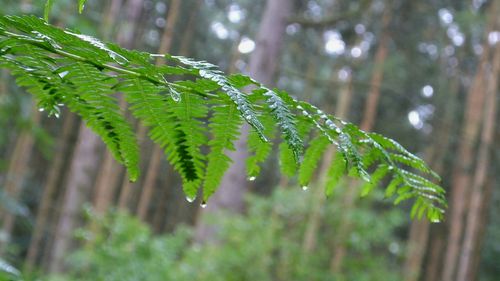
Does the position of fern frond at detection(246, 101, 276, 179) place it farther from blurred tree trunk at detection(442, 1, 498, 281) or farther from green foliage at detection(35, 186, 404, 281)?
blurred tree trunk at detection(442, 1, 498, 281)

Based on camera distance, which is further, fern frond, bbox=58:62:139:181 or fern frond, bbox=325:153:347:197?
fern frond, bbox=325:153:347:197

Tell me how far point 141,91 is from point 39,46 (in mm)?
204

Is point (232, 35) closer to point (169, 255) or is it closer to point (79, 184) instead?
point (79, 184)

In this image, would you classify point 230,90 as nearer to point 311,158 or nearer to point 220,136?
point 220,136

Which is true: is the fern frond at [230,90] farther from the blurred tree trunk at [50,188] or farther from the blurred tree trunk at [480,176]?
the blurred tree trunk at [50,188]

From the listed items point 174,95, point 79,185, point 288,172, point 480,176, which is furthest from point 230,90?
point 480,176

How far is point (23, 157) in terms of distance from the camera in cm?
1466

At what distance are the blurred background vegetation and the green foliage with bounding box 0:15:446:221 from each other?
28.7 inches

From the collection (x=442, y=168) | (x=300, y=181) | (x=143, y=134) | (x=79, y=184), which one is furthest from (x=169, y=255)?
(x=442, y=168)

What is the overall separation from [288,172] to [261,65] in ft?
23.9

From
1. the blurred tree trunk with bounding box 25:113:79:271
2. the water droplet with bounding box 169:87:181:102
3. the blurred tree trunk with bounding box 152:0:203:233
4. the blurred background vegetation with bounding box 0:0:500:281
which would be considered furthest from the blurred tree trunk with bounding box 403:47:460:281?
the water droplet with bounding box 169:87:181:102

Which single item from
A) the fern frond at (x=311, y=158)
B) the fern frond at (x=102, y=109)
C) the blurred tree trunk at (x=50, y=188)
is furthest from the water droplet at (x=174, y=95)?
the blurred tree trunk at (x=50, y=188)

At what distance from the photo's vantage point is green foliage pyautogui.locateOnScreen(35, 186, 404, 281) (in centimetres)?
561

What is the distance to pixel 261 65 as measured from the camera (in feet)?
28.2
